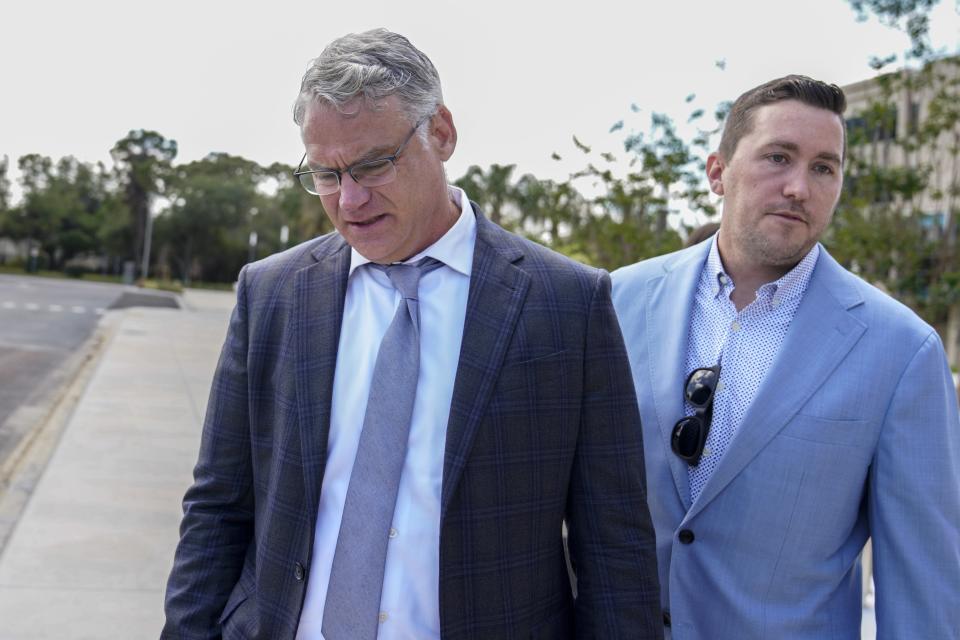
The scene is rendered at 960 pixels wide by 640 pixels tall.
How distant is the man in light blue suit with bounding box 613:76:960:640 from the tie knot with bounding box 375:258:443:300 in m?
0.59

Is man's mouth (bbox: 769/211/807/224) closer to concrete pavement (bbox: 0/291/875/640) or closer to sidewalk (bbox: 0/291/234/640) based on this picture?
concrete pavement (bbox: 0/291/875/640)

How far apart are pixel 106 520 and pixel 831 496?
5703 millimetres

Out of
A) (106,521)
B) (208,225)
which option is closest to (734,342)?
(106,521)

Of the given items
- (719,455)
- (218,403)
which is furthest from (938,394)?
(218,403)

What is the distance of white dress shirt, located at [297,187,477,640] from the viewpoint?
1.76 metres

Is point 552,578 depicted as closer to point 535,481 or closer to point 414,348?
point 535,481

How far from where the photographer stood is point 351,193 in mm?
1799

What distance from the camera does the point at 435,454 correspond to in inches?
69.9

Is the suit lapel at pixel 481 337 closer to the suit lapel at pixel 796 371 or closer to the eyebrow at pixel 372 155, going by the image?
the eyebrow at pixel 372 155

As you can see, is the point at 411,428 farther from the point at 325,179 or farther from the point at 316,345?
the point at 325,179

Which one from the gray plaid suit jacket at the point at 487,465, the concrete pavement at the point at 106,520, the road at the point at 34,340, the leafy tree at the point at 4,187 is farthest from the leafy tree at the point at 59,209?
the gray plaid suit jacket at the point at 487,465

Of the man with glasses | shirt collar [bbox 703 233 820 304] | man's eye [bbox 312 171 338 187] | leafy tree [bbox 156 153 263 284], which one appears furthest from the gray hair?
leafy tree [bbox 156 153 263 284]

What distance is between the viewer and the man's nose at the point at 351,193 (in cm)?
180

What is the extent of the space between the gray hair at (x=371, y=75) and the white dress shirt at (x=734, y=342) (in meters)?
0.81
